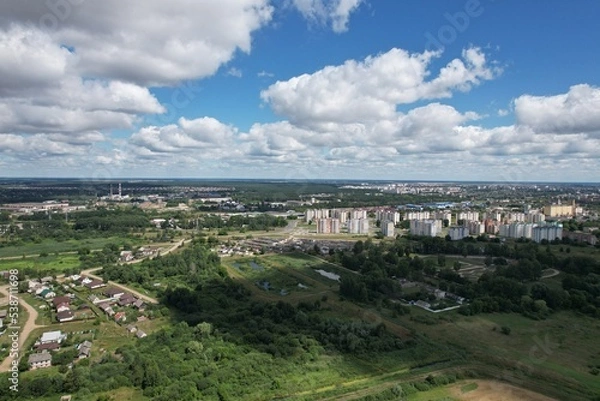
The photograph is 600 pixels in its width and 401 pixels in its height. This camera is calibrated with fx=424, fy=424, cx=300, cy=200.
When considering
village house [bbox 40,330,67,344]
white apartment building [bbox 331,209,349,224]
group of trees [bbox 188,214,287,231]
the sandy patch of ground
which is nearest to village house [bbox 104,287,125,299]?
village house [bbox 40,330,67,344]

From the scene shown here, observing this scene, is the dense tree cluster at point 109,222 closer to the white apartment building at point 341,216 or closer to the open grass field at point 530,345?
the white apartment building at point 341,216

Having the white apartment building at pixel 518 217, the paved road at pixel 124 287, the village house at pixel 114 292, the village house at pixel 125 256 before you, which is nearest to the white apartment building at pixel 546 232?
the white apartment building at pixel 518 217

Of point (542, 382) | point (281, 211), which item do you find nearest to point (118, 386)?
point (542, 382)

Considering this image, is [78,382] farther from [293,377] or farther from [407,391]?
[407,391]

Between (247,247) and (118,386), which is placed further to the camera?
(247,247)

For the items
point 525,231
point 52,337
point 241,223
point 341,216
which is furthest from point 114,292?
point 525,231

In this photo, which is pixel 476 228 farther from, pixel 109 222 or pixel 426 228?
pixel 109 222

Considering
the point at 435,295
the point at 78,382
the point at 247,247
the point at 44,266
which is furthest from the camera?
the point at 247,247

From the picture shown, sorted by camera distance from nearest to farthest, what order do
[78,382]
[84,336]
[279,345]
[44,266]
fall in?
[78,382]
[279,345]
[84,336]
[44,266]
